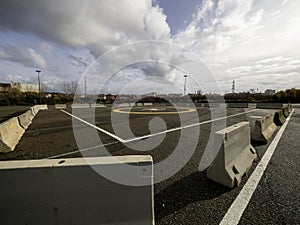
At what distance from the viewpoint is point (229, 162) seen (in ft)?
10.3

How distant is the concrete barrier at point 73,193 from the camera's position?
1.67m

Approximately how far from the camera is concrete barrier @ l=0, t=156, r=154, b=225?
167cm

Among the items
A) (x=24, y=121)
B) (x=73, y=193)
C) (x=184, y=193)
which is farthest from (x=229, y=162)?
(x=24, y=121)

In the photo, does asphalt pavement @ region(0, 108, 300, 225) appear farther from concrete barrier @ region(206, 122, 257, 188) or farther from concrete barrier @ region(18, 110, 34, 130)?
concrete barrier @ region(18, 110, 34, 130)

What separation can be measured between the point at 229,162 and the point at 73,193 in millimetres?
2798

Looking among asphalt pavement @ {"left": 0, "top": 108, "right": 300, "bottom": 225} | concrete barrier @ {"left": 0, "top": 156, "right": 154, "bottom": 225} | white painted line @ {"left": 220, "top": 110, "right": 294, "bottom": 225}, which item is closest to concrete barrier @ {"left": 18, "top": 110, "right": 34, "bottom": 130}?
asphalt pavement @ {"left": 0, "top": 108, "right": 300, "bottom": 225}

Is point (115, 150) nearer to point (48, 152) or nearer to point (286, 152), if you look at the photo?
point (48, 152)

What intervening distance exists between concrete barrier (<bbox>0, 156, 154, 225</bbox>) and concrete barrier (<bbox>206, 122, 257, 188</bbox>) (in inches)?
69.6

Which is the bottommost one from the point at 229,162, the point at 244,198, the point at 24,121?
the point at 244,198

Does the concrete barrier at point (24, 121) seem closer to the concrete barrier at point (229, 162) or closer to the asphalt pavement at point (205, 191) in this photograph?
the asphalt pavement at point (205, 191)

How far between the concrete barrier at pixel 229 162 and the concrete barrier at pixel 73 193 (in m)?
1.77

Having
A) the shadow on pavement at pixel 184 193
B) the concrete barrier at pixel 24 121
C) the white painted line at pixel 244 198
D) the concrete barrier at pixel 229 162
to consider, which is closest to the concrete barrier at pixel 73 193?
the shadow on pavement at pixel 184 193

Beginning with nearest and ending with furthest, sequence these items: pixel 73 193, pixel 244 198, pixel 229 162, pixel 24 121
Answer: pixel 73 193 → pixel 244 198 → pixel 229 162 → pixel 24 121

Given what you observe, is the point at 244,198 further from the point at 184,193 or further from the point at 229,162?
the point at 184,193
